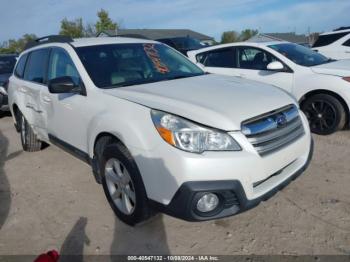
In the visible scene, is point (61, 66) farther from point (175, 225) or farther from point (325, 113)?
point (325, 113)

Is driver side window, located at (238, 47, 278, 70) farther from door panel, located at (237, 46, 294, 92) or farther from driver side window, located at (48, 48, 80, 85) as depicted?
driver side window, located at (48, 48, 80, 85)

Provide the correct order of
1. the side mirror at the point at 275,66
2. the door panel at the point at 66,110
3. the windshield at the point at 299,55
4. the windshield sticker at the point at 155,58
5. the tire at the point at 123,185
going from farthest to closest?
the windshield at the point at 299,55
the side mirror at the point at 275,66
the windshield sticker at the point at 155,58
the door panel at the point at 66,110
the tire at the point at 123,185

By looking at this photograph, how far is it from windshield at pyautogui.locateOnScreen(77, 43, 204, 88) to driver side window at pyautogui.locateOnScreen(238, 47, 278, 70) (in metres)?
2.34

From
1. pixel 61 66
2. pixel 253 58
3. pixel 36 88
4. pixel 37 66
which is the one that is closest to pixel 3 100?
pixel 37 66

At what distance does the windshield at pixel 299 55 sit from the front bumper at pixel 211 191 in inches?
154

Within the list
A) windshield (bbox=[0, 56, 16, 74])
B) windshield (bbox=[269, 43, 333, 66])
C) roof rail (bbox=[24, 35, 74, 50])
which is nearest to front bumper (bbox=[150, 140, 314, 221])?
roof rail (bbox=[24, 35, 74, 50])

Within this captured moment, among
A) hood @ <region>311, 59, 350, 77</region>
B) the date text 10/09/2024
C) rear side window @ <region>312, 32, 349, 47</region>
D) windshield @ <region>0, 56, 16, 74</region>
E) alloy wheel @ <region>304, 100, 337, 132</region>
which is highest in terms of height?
rear side window @ <region>312, 32, 349, 47</region>

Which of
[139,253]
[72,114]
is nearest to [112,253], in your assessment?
[139,253]

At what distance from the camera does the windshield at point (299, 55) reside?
5914mm

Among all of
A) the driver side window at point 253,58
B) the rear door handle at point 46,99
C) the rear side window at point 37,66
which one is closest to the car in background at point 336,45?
the driver side window at point 253,58

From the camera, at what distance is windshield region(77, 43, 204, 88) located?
11.6ft

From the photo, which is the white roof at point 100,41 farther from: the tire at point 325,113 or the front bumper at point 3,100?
the front bumper at point 3,100

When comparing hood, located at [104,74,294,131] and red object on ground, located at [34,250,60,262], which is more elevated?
hood, located at [104,74,294,131]

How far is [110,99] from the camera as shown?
3.10 meters
